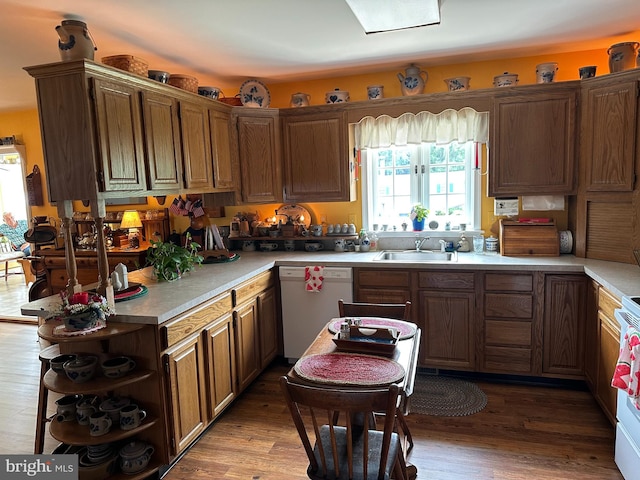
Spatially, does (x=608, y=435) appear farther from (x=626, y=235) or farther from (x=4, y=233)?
(x=4, y=233)

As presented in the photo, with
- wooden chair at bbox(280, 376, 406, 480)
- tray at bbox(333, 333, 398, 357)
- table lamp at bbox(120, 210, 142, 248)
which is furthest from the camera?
table lamp at bbox(120, 210, 142, 248)

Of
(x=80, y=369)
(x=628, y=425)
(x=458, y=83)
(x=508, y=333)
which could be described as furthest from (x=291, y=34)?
(x=628, y=425)

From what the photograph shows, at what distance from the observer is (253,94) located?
3971mm

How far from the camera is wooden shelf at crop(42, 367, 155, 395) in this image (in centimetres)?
210

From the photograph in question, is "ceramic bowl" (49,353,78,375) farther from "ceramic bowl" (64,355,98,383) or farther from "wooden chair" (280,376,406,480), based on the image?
"wooden chair" (280,376,406,480)

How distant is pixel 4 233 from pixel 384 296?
315 inches

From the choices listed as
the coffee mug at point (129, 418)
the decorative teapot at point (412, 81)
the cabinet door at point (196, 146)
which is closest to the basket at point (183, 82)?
the cabinet door at point (196, 146)

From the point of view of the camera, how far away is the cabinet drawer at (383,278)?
11.0 ft

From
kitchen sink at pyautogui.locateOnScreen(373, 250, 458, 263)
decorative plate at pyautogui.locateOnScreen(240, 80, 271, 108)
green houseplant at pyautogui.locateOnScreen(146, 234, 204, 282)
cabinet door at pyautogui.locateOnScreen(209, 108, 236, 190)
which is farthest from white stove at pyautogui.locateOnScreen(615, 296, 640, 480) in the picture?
decorative plate at pyautogui.locateOnScreen(240, 80, 271, 108)

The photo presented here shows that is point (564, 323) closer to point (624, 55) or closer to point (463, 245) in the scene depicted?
point (463, 245)

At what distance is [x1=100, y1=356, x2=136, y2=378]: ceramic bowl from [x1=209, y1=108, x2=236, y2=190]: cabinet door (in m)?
1.67

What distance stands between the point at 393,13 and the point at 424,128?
1370mm

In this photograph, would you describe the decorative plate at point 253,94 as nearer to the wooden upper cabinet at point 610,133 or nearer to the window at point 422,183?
the window at point 422,183

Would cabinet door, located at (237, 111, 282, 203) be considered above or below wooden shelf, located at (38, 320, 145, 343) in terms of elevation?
above
